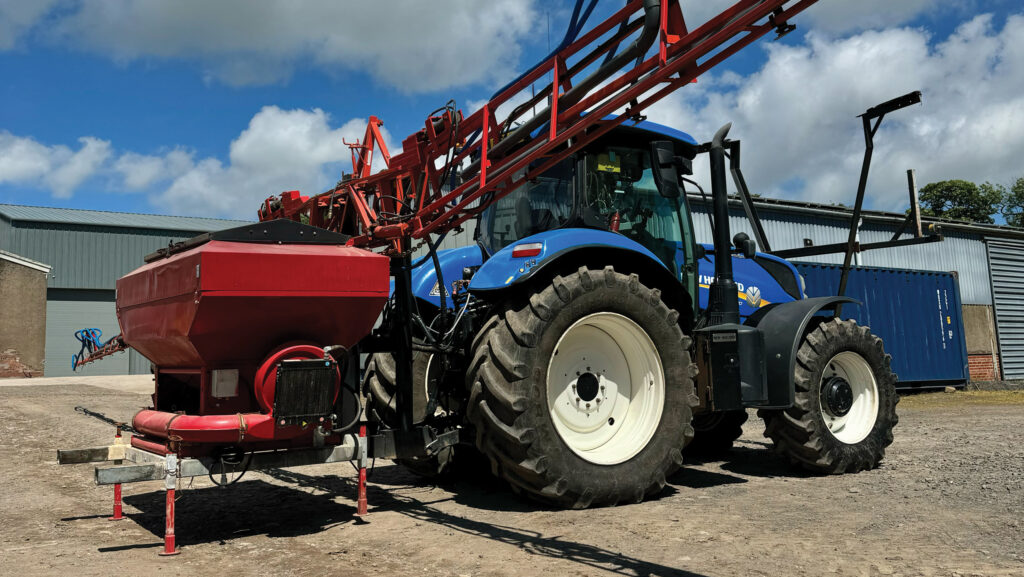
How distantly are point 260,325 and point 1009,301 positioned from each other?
27564mm

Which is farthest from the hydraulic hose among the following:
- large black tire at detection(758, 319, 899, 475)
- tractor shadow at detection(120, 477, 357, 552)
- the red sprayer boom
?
large black tire at detection(758, 319, 899, 475)

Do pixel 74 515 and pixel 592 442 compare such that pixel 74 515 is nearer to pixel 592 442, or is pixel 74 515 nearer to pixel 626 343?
pixel 592 442

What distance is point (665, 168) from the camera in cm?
577

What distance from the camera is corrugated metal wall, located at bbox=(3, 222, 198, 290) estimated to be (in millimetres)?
29750

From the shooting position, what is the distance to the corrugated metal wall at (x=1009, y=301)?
2408cm

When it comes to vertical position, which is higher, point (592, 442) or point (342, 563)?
point (592, 442)

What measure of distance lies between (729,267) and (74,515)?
5140 millimetres

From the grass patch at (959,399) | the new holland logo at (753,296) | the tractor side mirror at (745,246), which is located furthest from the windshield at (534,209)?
the grass patch at (959,399)

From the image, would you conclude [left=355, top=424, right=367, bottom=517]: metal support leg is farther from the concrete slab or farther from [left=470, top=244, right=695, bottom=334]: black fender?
the concrete slab

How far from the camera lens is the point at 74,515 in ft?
17.5

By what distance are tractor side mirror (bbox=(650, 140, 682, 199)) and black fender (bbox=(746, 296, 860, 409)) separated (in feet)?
4.60

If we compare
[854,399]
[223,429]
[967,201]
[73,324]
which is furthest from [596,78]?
[967,201]

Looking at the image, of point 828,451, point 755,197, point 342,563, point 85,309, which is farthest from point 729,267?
point 85,309

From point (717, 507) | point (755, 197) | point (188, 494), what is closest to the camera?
point (717, 507)
